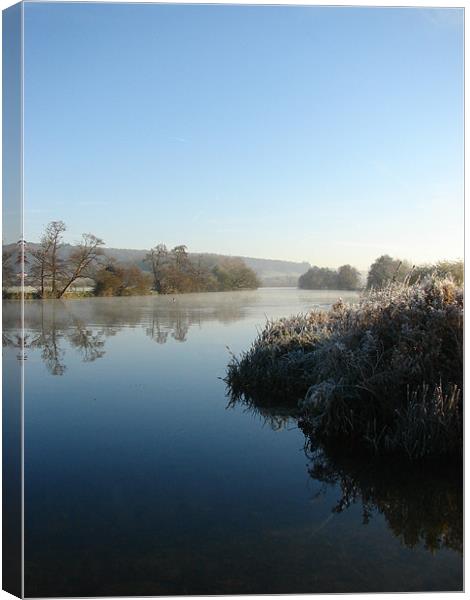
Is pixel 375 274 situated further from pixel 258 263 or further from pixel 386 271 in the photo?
pixel 258 263

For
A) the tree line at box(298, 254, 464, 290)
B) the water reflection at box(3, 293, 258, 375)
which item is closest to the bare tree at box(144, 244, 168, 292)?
the water reflection at box(3, 293, 258, 375)

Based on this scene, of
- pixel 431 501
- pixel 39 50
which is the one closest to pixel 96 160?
pixel 39 50

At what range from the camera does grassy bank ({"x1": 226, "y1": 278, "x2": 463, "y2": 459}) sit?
4.55 m

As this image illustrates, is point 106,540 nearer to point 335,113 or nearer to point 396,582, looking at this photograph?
point 396,582

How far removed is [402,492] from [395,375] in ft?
3.49

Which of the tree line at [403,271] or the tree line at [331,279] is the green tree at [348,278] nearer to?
the tree line at [331,279]

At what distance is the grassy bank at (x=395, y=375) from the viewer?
4.55 meters

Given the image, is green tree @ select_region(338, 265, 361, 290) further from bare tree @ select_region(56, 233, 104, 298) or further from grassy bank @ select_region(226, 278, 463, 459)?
bare tree @ select_region(56, 233, 104, 298)

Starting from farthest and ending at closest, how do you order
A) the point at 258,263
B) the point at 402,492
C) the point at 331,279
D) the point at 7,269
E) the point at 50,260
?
the point at 331,279 → the point at 258,263 → the point at 50,260 → the point at 402,492 → the point at 7,269

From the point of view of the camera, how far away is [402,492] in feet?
13.5

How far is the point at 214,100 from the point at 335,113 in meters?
0.90

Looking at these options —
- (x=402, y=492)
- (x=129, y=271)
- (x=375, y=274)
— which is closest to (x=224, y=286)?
(x=129, y=271)

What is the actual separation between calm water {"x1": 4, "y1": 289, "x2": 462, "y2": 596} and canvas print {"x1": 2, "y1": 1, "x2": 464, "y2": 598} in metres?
0.02

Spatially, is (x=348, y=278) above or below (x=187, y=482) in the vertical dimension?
above
